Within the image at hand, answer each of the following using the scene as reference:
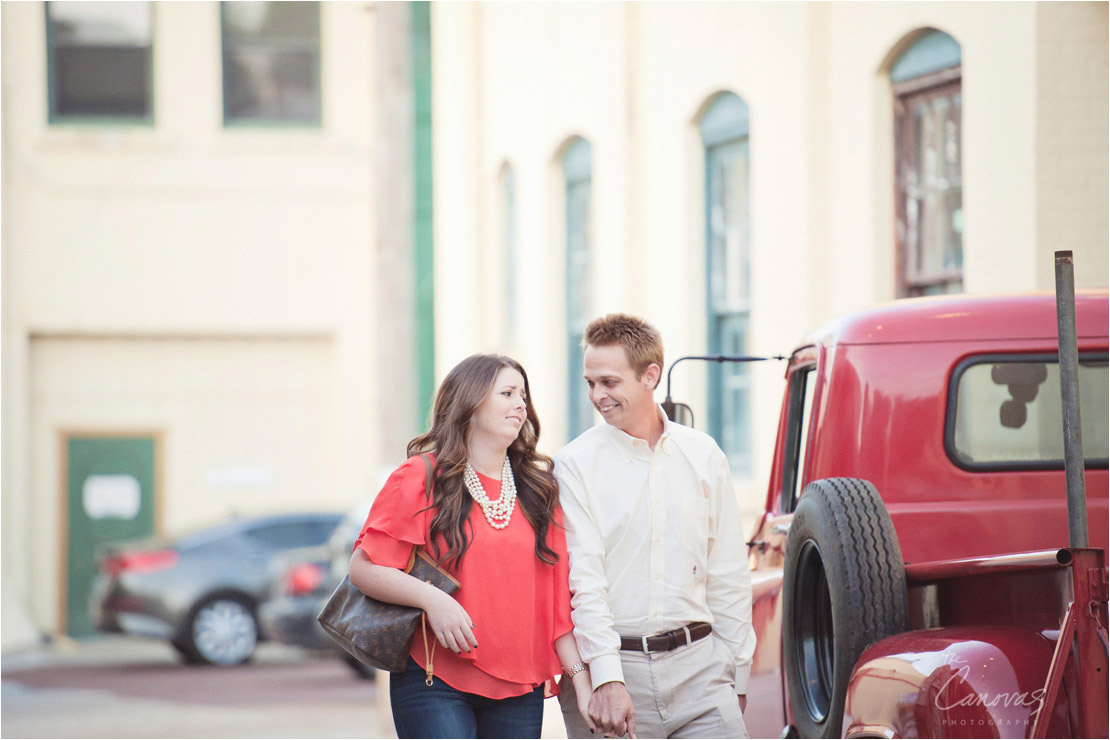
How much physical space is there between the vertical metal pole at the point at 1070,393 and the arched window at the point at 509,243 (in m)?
13.1

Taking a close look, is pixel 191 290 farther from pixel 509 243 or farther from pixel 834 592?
pixel 834 592

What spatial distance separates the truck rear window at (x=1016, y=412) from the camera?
5.46 metres

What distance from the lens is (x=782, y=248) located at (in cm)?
1031

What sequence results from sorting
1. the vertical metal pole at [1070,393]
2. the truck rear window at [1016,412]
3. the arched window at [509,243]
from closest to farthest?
the vertical metal pole at [1070,393] → the truck rear window at [1016,412] → the arched window at [509,243]

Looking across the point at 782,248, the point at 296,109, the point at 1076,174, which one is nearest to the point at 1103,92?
the point at 1076,174

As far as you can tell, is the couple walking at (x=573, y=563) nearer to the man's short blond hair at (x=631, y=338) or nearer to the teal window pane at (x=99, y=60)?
the man's short blond hair at (x=631, y=338)

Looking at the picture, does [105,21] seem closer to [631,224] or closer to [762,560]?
[631,224]

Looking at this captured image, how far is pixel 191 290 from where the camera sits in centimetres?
2117

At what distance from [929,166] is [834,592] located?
5319mm

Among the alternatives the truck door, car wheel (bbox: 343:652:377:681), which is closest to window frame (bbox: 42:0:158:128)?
car wheel (bbox: 343:652:377:681)

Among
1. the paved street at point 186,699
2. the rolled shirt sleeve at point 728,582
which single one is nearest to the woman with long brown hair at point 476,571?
the rolled shirt sleeve at point 728,582

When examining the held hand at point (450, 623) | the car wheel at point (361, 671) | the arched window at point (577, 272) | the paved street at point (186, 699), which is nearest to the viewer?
the held hand at point (450, 623)

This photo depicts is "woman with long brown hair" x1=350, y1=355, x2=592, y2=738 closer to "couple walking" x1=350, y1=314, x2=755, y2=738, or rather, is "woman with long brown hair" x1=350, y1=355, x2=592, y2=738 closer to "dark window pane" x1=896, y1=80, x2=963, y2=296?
"couple walking" x1=350, y1=314, x2=755, y2=738

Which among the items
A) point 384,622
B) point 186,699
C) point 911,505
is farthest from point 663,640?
point 186,699
